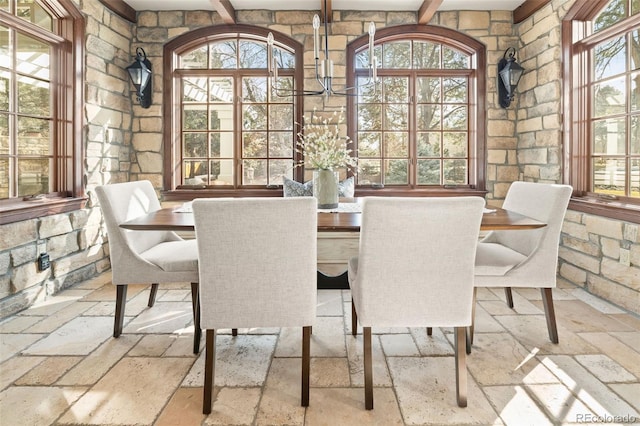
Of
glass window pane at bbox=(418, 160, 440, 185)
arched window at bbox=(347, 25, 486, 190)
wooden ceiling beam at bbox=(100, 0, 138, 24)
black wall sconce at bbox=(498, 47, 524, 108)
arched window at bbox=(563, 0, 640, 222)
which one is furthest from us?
glass window pane at bbox=(418, 160, 440, 185)

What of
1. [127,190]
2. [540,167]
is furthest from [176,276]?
[540,167]

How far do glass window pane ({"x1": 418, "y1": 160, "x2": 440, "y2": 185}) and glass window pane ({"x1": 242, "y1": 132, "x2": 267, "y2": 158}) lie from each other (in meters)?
1.67

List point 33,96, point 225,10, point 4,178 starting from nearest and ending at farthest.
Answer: point 4,178 < point 33,96 < point 225,10

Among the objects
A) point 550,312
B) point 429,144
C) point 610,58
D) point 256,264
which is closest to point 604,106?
point 610,58

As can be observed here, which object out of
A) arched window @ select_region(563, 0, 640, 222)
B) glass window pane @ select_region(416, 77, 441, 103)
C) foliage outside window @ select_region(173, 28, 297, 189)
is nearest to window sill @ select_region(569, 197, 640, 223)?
arched window @ select_region(563, 0, 640, 222)

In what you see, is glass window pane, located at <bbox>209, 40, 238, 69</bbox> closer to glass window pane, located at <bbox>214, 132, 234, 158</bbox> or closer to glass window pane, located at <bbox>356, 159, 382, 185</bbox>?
glass window pane, located at <bbox>214, 132, 234, 158</bbox>

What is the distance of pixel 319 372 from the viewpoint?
6.50 feet

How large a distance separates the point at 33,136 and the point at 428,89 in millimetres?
3633

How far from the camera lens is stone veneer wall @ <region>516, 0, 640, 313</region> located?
9.33 feet

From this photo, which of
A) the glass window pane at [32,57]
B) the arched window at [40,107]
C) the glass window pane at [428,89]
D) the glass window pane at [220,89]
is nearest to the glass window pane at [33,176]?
the arched window at [40,107]

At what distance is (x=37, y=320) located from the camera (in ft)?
8.67

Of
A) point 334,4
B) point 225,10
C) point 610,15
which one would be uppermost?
point 334,4

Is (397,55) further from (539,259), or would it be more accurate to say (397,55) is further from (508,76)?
(539,259)

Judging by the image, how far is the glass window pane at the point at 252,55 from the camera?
4.18 meters
